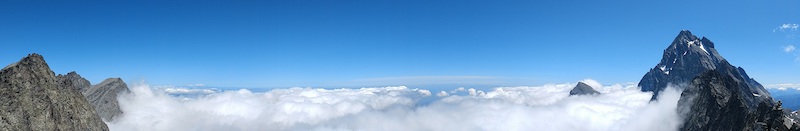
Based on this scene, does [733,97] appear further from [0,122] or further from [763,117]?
[0,122]

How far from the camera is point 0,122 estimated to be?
188 metres

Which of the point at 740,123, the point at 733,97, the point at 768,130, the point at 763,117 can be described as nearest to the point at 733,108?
the point at 733,97

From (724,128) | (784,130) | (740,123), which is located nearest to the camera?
(784,130)

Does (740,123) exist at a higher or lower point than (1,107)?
lower

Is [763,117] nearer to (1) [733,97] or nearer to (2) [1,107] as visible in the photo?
(1) [733,97]

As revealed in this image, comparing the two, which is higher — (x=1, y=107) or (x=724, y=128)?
(x=1, y=107)

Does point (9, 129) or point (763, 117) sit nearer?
point (763, 117)

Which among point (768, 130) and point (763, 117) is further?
point (763, 117)

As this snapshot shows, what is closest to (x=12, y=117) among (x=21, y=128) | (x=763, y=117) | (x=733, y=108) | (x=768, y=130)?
(x=21, y=128)

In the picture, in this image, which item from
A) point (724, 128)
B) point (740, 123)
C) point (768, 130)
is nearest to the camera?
point (768, 130)

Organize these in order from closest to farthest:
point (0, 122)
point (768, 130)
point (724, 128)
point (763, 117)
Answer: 1. point (768, 130)
2. point (763, 117)
3. point (724, 128)
4. point (0, 122)

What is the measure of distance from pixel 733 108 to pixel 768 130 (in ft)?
445

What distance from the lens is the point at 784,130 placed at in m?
59.0

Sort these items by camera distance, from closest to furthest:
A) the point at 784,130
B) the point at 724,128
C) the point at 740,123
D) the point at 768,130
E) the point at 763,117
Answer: the point at 784,130, the point at 768,130, the point at 763,117, the point at 740,123, the point at 724,128
